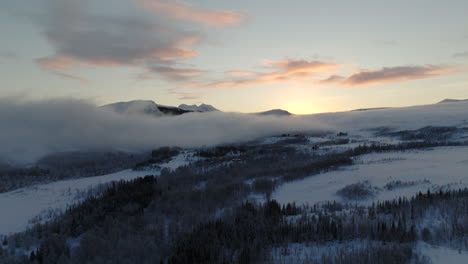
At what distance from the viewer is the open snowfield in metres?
8.68

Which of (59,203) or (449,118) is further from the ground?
(449,118)

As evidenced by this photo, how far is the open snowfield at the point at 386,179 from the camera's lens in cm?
868

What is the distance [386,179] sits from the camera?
10.2 metres

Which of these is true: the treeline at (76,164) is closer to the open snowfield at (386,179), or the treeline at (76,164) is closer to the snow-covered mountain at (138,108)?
the open snowfield at (386,179)

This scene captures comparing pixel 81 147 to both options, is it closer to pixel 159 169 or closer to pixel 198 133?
pixel 198 133

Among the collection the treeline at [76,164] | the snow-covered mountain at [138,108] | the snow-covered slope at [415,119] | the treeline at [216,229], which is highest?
the snow-covered mountain at [138,108]

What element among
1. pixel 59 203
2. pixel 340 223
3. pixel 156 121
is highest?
pixel 156 121

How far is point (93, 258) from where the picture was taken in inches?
213

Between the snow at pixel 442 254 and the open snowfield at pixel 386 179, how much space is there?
3808 mm

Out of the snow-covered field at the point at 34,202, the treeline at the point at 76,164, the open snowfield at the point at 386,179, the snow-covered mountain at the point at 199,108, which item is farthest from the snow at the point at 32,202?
the snow-covered mountain at the point at 199,108

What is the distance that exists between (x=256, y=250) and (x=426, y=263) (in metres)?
2.32

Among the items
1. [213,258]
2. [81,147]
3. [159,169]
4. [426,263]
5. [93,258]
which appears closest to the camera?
[426,263]

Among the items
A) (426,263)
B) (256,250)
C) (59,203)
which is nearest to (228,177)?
(59,203)

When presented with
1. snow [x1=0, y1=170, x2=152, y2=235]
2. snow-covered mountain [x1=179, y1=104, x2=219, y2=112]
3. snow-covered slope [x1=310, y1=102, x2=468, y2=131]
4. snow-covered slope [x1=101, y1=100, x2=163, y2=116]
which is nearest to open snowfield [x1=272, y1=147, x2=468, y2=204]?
snow [x1=0, y1=170, x2=152, y2=235]
